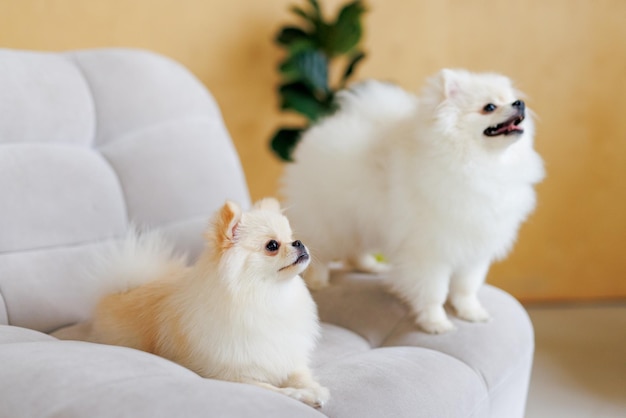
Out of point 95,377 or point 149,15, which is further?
point 149,15

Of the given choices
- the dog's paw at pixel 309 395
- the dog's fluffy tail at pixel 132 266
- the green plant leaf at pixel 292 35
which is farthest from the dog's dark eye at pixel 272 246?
the green plant leaf at pixel 292 35

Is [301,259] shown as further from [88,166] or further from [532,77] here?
[532,77]

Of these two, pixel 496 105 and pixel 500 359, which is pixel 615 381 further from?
pixel 496 105

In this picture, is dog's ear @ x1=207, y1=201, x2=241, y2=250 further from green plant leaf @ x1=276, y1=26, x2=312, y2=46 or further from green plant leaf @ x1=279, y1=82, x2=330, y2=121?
green plant leaf @ x1=276, y1=26, x2=312, y2=46

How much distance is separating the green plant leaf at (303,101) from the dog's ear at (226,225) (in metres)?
1.56

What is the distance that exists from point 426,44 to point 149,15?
45.6 inches

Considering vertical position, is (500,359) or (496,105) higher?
→ (496,105)

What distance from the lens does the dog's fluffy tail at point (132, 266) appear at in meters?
1.44

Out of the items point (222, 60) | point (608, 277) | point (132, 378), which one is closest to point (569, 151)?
point (608, 277)

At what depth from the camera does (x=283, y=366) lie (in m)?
1.23

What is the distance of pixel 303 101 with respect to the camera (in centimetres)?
274

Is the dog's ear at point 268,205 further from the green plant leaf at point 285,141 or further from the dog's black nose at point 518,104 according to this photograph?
the green plant leaf at point 285,141

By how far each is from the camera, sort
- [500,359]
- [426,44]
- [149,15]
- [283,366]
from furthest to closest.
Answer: [426,44] → [149,15] → [500,359] → [283,366]

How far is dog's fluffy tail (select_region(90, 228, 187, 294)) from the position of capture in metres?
1.44
